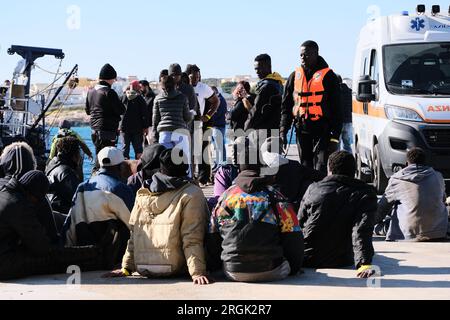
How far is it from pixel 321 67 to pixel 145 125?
4962 millimetres

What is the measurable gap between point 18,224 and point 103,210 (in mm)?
872

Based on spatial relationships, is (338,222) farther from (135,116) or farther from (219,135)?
(219,135)

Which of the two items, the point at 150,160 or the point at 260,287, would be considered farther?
the point at 150,160

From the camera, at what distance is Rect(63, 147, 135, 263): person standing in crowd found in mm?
8227

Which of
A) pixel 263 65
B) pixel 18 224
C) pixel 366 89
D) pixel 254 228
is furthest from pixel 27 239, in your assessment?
pixel 366 89

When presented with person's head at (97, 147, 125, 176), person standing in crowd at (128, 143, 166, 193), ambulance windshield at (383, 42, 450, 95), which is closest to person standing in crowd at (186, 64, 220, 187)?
ambulance windshield at (383, 42, 450, 95)

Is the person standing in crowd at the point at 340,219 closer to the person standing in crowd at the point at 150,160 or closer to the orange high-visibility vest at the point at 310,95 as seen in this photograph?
the person standing in crowd at the point at 150,160

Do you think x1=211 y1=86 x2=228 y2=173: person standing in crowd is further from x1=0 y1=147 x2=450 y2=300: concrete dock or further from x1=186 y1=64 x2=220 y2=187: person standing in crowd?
x1=0 y1=147 x2=450 y2=300: concrete dock

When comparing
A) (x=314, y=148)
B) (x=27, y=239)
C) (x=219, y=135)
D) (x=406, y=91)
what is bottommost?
(x=27, y=239)

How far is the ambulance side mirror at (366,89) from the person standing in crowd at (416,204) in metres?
3.58

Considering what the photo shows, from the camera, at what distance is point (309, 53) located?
10789mm

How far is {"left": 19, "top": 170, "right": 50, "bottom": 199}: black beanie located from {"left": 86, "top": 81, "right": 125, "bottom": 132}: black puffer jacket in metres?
4.93

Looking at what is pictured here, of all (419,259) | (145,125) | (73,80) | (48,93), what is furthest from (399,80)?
(48,93)
